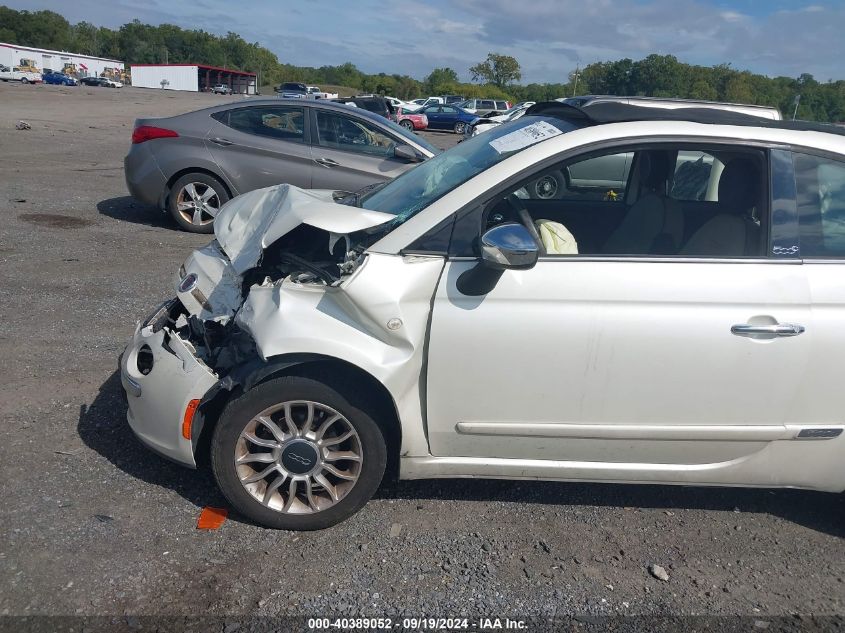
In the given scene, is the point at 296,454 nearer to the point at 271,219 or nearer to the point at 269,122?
the point at 271,219

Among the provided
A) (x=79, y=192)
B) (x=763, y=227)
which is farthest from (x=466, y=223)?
(x=79, y=192)

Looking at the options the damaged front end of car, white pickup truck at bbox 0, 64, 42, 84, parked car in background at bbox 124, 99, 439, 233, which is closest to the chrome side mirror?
the damaged front end of car

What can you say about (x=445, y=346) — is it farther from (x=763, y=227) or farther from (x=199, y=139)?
(x=199, y=139)

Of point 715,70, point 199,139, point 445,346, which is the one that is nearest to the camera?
point 445,346

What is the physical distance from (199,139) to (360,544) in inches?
259

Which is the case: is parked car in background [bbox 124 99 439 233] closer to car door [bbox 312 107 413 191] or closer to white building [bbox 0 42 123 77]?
car door [bbox 312 107 413 191]

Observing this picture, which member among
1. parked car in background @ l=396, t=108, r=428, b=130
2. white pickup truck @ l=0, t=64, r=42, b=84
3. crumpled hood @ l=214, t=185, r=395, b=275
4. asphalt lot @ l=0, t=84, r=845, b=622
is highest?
white pickup truck @ l=0, t=64, r=42, b=84

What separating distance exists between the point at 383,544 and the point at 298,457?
54 cm

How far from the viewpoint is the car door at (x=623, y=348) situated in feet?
9.72

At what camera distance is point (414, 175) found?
12.9 ft

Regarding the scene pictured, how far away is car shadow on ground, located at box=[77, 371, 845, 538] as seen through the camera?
137 inches

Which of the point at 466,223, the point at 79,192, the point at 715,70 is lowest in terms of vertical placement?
the point at 79,192

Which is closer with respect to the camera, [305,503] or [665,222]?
[305,503]

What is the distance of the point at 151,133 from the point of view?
8.48 m
